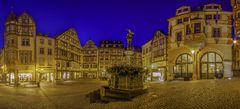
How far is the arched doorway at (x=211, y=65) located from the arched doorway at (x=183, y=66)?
174 centimetres

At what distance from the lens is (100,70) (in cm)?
7462

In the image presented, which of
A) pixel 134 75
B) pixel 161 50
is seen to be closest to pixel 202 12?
pixel 161 50

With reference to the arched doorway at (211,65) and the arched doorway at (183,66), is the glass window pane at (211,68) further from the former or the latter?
the arched doorway at (183,66)

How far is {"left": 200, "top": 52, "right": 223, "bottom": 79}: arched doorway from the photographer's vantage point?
31.0 meters

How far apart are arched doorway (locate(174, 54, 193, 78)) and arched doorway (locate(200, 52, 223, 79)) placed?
1738 millimetres

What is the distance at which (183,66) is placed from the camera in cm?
3334

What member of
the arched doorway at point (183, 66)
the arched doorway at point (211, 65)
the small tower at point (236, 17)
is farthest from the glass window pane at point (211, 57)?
the small tower at point (236, 17)

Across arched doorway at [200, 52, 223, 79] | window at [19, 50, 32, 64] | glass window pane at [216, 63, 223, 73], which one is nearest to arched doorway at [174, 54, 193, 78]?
arched doorway at [200, 52, 223, 79]

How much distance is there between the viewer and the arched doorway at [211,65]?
3104 centimetres

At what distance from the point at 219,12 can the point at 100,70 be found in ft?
163

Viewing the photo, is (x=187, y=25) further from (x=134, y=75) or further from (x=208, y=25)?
(x=134, y=75)

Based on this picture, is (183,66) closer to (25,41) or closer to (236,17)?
(236,17)

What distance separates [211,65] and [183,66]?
4055 millimetres

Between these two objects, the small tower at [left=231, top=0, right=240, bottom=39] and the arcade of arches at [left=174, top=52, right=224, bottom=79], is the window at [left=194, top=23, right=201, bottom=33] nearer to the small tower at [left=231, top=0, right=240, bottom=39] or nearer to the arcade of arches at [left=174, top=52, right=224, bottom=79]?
the arcade of arches at [left=174, top=52, right=224, bottom=79]
